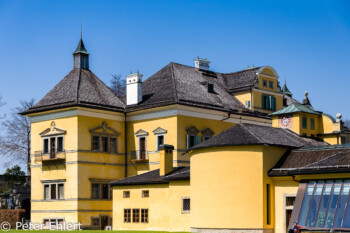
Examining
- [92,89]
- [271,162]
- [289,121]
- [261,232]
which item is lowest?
[261,232]

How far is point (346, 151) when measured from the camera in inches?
1494

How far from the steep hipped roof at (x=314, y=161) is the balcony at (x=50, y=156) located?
2181 centimetres

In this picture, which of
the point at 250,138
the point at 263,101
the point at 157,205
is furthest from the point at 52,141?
the point at 250,138

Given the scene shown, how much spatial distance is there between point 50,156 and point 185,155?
1185 centimetres

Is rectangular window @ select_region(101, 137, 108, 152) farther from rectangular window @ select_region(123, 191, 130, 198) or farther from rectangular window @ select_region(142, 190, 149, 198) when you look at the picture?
rectangular window @ select_region(142, 190, 149, 198)

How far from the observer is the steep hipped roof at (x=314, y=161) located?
3591 cm

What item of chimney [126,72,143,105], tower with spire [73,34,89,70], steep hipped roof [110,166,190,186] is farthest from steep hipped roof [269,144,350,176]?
tower with spire [73,34,89,70]

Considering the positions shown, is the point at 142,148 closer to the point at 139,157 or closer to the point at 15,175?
the point at 139,157

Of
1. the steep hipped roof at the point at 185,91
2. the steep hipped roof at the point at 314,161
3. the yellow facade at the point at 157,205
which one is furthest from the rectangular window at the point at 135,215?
the steep hipped roof at the point at 314,161

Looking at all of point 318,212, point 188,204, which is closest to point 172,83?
point 188,204

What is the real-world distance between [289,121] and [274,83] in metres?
15.6

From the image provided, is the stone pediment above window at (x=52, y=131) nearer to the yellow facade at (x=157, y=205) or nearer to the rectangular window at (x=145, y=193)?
the yellow facade at (x=157, y=205)

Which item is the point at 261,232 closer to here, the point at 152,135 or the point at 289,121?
the point at 289,121

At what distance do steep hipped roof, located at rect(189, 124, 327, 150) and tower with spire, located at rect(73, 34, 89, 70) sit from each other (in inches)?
871
